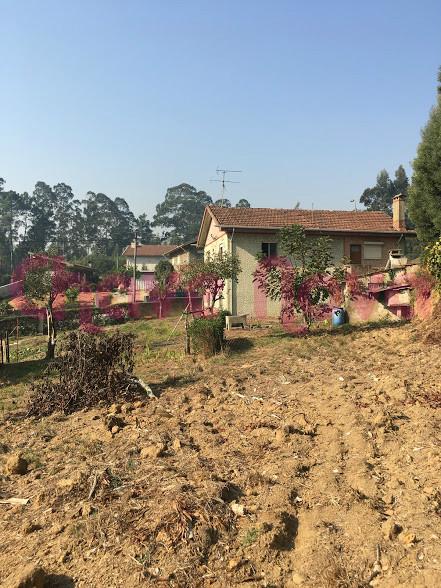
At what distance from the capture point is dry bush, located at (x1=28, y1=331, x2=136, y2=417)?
7.28 m

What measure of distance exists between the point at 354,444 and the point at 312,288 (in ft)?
31.1

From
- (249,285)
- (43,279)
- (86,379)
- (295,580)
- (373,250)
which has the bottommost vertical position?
(295,580)

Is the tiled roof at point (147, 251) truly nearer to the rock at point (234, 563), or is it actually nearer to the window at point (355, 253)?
the window at point (355, 253)

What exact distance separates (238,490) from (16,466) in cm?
236

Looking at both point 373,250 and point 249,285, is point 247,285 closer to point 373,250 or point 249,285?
point 249,285

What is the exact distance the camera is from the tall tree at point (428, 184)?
601 inches

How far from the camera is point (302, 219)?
2417 cm

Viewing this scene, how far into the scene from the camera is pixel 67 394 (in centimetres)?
736

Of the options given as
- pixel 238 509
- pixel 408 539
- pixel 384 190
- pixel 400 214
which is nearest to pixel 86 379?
pixel 238 509

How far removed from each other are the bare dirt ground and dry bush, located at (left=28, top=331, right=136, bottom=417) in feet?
1.42

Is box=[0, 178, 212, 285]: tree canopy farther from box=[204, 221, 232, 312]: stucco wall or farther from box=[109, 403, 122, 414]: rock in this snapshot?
box=[109, 403, 122, 414]: rock

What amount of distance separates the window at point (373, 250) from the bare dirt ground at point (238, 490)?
17.9 metres

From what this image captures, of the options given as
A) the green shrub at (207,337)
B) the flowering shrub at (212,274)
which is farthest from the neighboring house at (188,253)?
the green shrub at (207,337)

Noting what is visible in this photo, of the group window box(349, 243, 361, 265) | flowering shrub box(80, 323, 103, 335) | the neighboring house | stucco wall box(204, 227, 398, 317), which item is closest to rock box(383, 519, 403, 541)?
flowering shrub box(80, 323, 103, 335)
